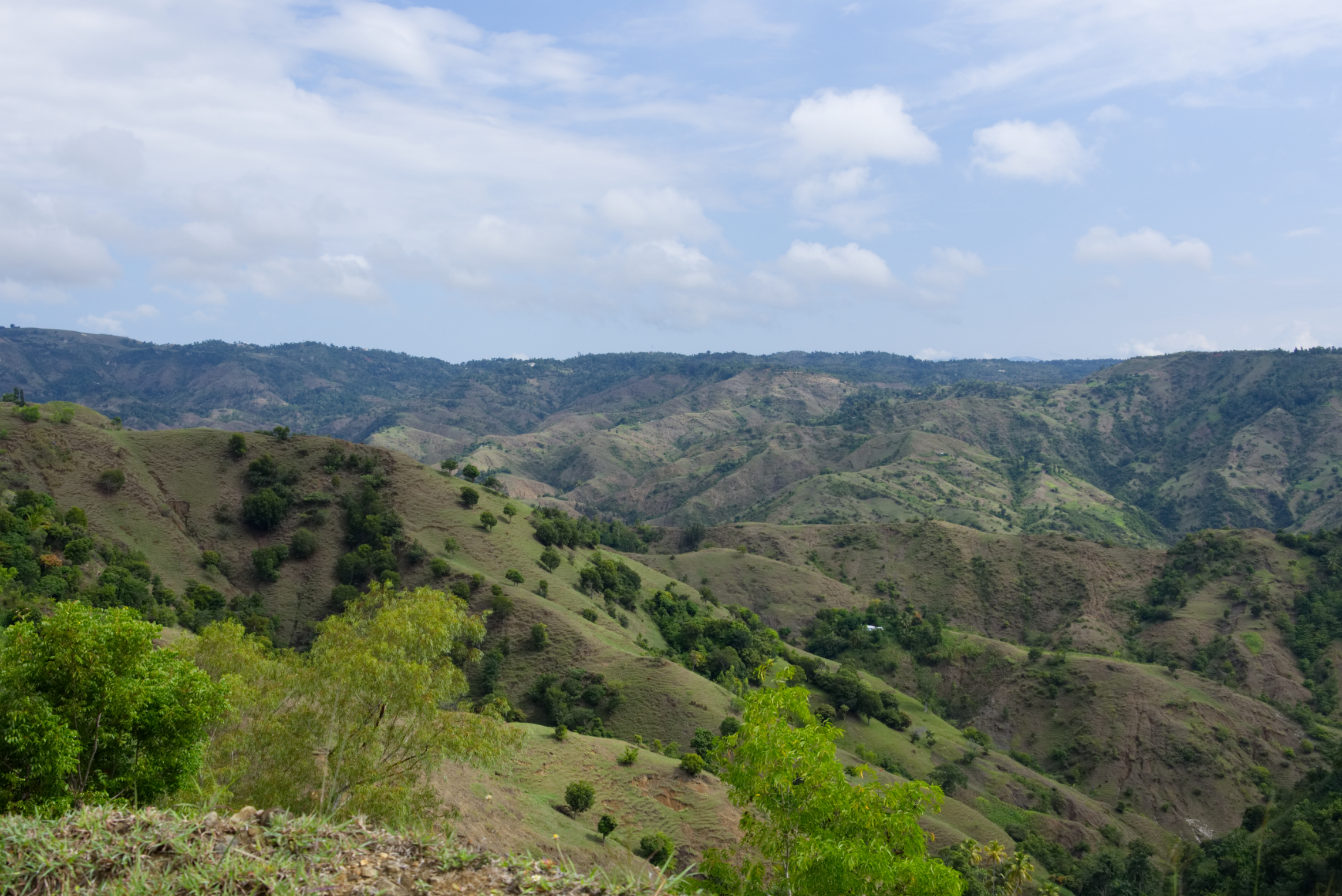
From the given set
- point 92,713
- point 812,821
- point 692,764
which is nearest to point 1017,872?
→ point 692,764

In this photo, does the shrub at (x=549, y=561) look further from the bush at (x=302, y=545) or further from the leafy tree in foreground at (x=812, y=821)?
the leafy tree in foreground at (x=812, y=821)

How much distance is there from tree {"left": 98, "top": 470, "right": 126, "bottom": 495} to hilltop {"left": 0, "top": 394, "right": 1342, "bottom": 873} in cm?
59

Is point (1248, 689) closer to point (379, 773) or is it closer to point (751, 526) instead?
point (751, 526)

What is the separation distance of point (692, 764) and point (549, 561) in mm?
48555

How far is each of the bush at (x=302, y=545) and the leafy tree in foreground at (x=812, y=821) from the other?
81477 millimetres

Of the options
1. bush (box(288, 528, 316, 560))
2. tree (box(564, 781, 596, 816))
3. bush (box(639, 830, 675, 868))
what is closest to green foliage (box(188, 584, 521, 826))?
bush (box(639, 830, 675, 868))

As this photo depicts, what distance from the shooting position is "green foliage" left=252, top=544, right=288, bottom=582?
83.4 metres

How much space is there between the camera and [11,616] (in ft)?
158

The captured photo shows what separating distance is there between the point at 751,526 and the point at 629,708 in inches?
3715

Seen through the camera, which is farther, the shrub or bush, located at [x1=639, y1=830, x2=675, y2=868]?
the shrub

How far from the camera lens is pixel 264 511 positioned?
87875 mm

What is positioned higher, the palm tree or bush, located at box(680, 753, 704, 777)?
bush, located at box(680, 753, 704, 777)

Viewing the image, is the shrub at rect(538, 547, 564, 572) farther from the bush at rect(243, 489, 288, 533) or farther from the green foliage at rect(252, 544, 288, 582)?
the bush at rect(243, 489, 288, 533)

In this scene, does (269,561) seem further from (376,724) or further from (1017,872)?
(1017,872)
